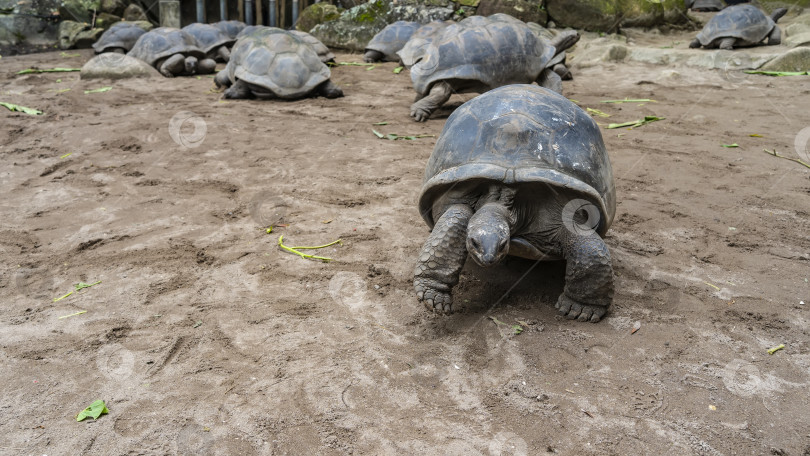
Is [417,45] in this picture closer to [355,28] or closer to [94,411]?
[355,28]

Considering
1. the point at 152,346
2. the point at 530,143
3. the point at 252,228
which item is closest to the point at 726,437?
the point at 530,143

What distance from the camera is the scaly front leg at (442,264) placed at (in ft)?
8.34

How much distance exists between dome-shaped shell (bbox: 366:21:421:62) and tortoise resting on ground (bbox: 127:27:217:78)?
2608 mm

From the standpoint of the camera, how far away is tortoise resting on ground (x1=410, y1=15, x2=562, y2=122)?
612cm

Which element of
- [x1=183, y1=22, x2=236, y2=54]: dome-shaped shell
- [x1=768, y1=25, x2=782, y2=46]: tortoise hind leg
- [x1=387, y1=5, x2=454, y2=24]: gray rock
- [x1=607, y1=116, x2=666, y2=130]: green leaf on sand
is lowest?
[x1=183, y1=22, x2=236, y2=54]: dome-shaped shell

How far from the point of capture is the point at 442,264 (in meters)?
2.54

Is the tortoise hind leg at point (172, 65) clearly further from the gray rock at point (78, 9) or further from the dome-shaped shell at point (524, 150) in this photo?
the dome-shaped shell at point (524, 150)

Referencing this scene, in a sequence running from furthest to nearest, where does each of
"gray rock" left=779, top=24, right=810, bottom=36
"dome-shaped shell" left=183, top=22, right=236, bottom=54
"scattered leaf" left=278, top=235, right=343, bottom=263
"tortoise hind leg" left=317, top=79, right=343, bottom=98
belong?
"dome-shaped shell" left=183, top=22, right=236, bottom=54 < "gray rock" left=779, top=24, right=810, bottom=36 < "tortoise hind leg" left=317, top=79, right=343, bottom=98 < "scattered leaf" left=278, top=235, right=343, bottom=263

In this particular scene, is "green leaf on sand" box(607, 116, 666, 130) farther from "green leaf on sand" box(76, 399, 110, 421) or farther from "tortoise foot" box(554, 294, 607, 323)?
"green leaf on sand" box(76, 399, 110, 421)

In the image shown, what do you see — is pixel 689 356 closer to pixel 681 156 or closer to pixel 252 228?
pixel 252 228

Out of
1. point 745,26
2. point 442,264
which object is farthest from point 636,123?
point 745,26

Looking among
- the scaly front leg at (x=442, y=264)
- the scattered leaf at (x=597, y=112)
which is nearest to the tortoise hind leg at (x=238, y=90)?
the scattered leaf at (x=597, y=112)

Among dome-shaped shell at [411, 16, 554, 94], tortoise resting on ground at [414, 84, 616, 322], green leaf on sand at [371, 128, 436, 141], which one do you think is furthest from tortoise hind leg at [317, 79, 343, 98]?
tortoise resting on ground at [414, 84, 616, 322]

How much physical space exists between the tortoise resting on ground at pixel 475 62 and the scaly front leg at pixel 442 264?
3.78 m
